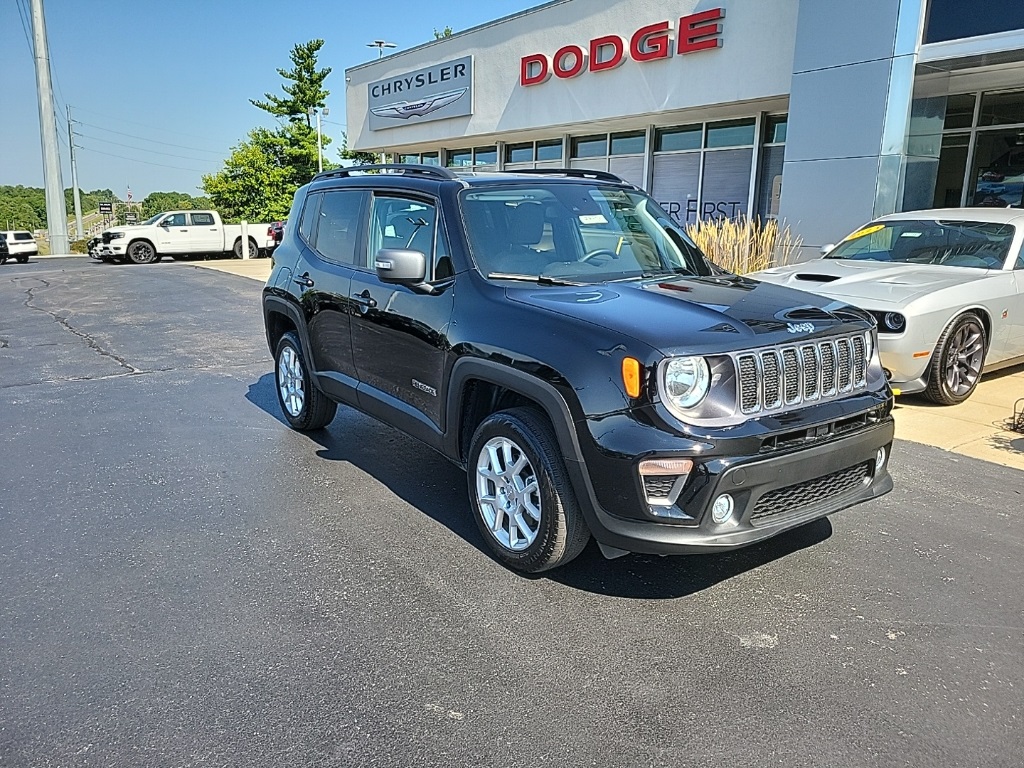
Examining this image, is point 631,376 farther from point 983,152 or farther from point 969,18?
→ point 983,152

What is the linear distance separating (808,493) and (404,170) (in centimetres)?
307

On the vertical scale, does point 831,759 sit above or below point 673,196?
below

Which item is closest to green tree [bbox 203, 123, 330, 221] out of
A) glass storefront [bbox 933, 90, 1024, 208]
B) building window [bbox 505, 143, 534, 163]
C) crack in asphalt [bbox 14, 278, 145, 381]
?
building window [bbox 505, 143, 534, 163]

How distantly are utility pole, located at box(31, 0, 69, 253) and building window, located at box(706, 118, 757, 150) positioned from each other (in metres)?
28.6

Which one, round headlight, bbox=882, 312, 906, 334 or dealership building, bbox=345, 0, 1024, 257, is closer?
round headlight, bbox=882, 312, 906, 334

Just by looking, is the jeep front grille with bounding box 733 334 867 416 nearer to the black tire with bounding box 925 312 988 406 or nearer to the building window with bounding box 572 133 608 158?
the black tire with bounding box 925 312 988 406

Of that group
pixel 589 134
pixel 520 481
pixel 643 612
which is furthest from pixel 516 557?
pixel 589 134

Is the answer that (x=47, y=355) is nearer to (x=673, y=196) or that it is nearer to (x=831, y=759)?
(x=831, y=759)

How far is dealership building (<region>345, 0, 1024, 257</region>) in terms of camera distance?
10406 mm

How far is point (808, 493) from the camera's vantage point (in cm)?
343

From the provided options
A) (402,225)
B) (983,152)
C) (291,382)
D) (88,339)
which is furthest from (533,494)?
(983,152)

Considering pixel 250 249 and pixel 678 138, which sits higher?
Result: pixel 678 138

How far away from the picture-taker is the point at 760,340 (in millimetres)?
3330

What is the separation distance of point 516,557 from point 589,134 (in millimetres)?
17122
